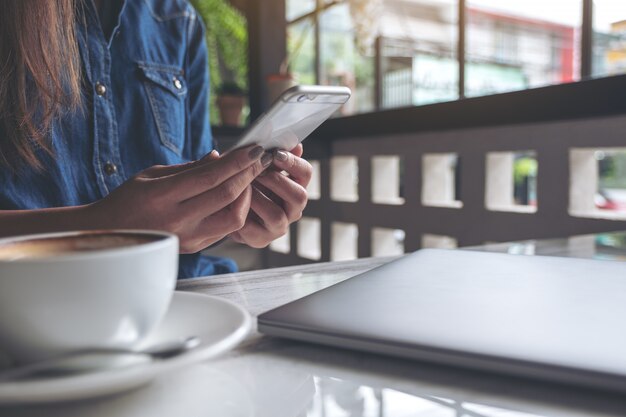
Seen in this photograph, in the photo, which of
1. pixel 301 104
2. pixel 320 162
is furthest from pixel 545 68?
pixel 301 104

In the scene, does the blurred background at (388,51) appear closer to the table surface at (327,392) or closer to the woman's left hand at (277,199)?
the woman's left hand at (277,199)

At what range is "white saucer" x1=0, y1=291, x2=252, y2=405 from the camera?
208 millimetres

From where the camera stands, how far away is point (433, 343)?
0.92 feet

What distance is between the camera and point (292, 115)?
1.51ft

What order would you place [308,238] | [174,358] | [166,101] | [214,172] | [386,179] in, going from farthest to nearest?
[308,238] < [386,179] < [166,101] < [214,172] < [174,358]

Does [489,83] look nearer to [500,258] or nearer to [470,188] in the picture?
[470,188]

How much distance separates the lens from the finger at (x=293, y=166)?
21.4 inches

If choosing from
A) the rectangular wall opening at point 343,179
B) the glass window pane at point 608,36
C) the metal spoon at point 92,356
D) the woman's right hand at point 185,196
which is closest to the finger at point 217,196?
the woman's right hand at point 185,196

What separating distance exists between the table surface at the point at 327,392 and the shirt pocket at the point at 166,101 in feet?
2.24

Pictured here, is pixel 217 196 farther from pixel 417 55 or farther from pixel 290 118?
pixel 417 55

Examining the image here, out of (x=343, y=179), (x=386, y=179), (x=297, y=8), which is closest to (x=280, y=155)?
(x=386, y=179)

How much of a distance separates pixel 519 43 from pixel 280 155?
426 centimetres

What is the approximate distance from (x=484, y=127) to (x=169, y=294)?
120cm

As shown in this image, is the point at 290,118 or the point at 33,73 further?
the point at 33,73
